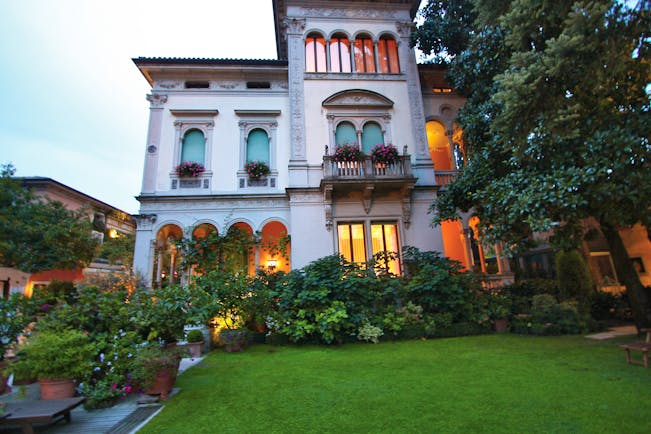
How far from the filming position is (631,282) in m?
9.49

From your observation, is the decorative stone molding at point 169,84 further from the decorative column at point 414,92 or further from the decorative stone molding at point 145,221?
the decorative column at point 414,92

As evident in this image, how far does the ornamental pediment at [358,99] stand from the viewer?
49.5 ft

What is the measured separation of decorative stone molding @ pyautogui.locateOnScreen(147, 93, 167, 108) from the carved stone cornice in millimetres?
6902

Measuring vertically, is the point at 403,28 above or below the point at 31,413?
above

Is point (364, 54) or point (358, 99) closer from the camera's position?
point (358, 99)

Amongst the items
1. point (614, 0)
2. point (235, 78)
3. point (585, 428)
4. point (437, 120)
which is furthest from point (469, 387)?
point (235, 78)

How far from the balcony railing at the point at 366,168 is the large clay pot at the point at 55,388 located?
10.3 m

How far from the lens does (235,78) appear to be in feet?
51.6

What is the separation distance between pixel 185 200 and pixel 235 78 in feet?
21.8

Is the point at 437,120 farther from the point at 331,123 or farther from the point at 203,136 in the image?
the point at 203,136

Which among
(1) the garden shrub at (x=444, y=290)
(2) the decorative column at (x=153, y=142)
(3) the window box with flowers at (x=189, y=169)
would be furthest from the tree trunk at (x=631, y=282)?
(2) the decorative column at (x=153, y=142)

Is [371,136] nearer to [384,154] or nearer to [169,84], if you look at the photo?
[384,154]

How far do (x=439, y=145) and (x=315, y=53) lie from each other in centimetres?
850

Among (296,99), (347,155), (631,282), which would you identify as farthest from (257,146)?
(631,282)
